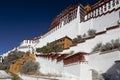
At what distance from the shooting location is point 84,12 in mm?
55500

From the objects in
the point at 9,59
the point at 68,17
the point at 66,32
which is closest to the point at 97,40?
the point at 66,32

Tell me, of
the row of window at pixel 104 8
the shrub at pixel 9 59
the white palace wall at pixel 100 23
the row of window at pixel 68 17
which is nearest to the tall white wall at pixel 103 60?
the white palace wall at pixel 100 23

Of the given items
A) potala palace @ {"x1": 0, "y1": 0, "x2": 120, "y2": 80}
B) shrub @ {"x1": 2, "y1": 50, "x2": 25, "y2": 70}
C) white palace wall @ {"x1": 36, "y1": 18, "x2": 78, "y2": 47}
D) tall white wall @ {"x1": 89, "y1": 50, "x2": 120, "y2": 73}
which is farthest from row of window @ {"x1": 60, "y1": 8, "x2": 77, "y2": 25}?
tall white wall @ {"x1": 89, "y1": 50, "x2": 120, "y2": 73}

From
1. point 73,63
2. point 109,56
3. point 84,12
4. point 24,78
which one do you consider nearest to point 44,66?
point 24,78

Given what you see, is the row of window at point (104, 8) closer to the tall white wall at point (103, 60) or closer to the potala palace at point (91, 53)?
the potala palace at point (91, 53)

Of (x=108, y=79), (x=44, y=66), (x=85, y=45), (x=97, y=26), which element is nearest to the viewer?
(x=108, y=79)

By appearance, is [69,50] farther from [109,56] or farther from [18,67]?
[18,67]

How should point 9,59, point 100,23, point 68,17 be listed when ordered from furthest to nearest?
point 9,59
point 68,17
point 100,23

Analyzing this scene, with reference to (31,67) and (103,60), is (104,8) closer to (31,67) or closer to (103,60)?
(31,67)

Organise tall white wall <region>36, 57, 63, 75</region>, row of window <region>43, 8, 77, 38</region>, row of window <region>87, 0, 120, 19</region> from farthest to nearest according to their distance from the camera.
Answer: row of window <region>43, 8, 77, 38</region>, row of window <region>87, 0, 120, 19</region>, tall white wall <region>36, 57, 63, 75</region>

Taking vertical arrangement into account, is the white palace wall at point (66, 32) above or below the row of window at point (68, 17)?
below

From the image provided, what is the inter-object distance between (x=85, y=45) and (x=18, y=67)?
74.4 feet

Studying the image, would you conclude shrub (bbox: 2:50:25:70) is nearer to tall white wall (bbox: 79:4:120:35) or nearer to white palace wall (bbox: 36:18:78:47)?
white palace wall (bbox: 36:18:78:47)

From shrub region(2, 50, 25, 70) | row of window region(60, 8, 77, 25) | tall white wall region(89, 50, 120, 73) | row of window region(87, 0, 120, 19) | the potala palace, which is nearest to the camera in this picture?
tall white wall region(89, 50, 120, 73)
